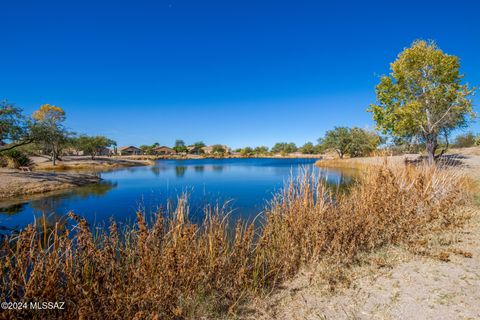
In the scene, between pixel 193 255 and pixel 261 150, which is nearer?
pixel 193 255

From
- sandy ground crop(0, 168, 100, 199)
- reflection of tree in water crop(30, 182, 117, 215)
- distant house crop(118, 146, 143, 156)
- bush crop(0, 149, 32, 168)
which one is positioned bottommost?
reflection of tree in water crop(30, 182, 117, 215)

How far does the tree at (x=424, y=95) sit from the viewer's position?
1553 centimetres

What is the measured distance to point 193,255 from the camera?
3256mm

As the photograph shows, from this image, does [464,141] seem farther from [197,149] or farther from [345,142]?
[197,149]

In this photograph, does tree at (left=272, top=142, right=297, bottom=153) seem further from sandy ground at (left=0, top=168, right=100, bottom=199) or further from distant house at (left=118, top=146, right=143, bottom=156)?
sandy ground at (left=0, top=168, right=100, bottom=199)

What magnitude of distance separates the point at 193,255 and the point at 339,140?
4808 cm

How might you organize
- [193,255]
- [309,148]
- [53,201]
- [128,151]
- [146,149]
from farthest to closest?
[146,149], [128,151], [309,148], [53,201], [193,255]

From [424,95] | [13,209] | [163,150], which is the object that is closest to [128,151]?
[163,150]

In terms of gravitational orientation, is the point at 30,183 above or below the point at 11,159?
below

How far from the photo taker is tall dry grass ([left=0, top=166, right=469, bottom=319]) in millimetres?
2479

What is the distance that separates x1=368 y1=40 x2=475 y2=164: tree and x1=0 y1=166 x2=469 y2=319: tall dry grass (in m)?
13.2

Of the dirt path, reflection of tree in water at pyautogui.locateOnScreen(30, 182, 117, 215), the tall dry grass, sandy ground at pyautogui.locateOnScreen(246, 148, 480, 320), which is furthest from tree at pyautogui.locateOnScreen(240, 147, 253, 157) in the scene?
the dirt path

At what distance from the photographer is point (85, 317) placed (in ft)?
7.88

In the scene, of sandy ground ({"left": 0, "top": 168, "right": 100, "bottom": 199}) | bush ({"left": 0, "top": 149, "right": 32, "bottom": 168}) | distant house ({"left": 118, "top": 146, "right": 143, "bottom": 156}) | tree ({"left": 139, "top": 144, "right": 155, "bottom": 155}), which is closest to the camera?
sandy ground ({"left": 0, "top": 168, "right": 100, "bottom": 199})
